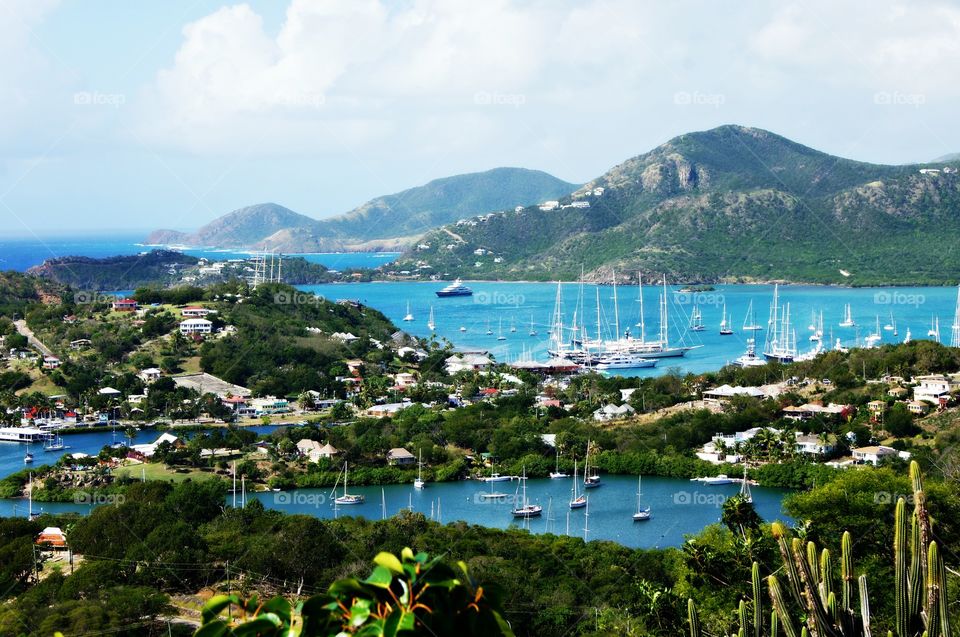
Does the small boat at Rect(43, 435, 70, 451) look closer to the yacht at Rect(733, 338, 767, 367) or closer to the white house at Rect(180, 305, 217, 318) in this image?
the white house at Rect(180, 305, 217, 318)

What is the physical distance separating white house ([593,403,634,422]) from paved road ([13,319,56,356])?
22.2 m

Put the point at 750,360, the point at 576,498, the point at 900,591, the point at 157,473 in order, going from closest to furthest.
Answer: the point at 900,591 → the point at 576,498 → the point at 157,473 → the point at 750,360

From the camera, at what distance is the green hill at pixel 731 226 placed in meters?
86.8

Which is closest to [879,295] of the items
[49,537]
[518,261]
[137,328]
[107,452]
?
[518,261]

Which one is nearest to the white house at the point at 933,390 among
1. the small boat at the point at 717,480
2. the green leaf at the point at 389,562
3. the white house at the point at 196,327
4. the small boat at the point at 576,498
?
Result: the small boat at the point at 717,480

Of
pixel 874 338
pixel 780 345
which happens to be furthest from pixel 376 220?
pixel 874 338

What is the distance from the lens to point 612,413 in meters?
31.0

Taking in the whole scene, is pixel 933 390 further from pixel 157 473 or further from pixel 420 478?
pixel 157 473

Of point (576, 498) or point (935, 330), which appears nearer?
point (576, 498)

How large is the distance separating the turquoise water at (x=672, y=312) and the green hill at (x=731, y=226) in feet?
19.0

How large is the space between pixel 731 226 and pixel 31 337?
224ft

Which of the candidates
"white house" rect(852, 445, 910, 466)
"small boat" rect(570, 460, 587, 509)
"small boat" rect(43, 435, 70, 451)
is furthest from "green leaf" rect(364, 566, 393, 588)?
"small boat" rect(43, 435, 70, 451)

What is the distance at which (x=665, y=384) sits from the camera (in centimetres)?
3441

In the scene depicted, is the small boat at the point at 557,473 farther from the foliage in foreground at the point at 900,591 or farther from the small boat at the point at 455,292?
the small boat at the point at 455,292
